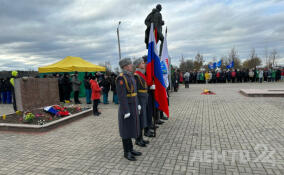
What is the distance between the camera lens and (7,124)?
6145 mm

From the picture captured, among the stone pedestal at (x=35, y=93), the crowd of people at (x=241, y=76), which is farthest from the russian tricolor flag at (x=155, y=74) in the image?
the crowd of people at (x=241, y=76)

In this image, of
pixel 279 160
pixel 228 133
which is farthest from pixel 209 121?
pixel 279 160

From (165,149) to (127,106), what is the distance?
1438 millimetres

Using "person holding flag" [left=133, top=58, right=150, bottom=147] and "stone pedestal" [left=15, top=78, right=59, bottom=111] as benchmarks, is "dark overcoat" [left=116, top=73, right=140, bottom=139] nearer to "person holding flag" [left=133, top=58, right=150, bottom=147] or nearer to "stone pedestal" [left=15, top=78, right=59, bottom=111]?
"person holding flag" [left=133, top=58, right=150, bottom=147]

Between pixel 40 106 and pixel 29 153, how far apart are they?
4417mm

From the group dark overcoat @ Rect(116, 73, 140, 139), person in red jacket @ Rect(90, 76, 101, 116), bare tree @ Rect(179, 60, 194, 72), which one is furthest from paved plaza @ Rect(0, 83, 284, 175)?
bare tree @ Rect(179, 60, 194, 72)

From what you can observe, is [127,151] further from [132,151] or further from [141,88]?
[141,88]

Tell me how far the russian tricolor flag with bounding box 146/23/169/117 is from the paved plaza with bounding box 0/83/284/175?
929 mm

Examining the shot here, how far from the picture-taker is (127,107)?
11.7ft

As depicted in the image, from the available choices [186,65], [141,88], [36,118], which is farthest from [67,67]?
[186,65]

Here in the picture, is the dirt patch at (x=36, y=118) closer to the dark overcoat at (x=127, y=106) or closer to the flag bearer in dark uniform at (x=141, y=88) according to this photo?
the flag bearer in dark uniform at (x=141, y=88)

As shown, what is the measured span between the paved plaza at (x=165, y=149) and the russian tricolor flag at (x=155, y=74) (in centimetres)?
93

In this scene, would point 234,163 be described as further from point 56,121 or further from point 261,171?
point 56,121

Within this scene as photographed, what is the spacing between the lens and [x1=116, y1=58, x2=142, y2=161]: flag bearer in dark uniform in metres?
3.59
